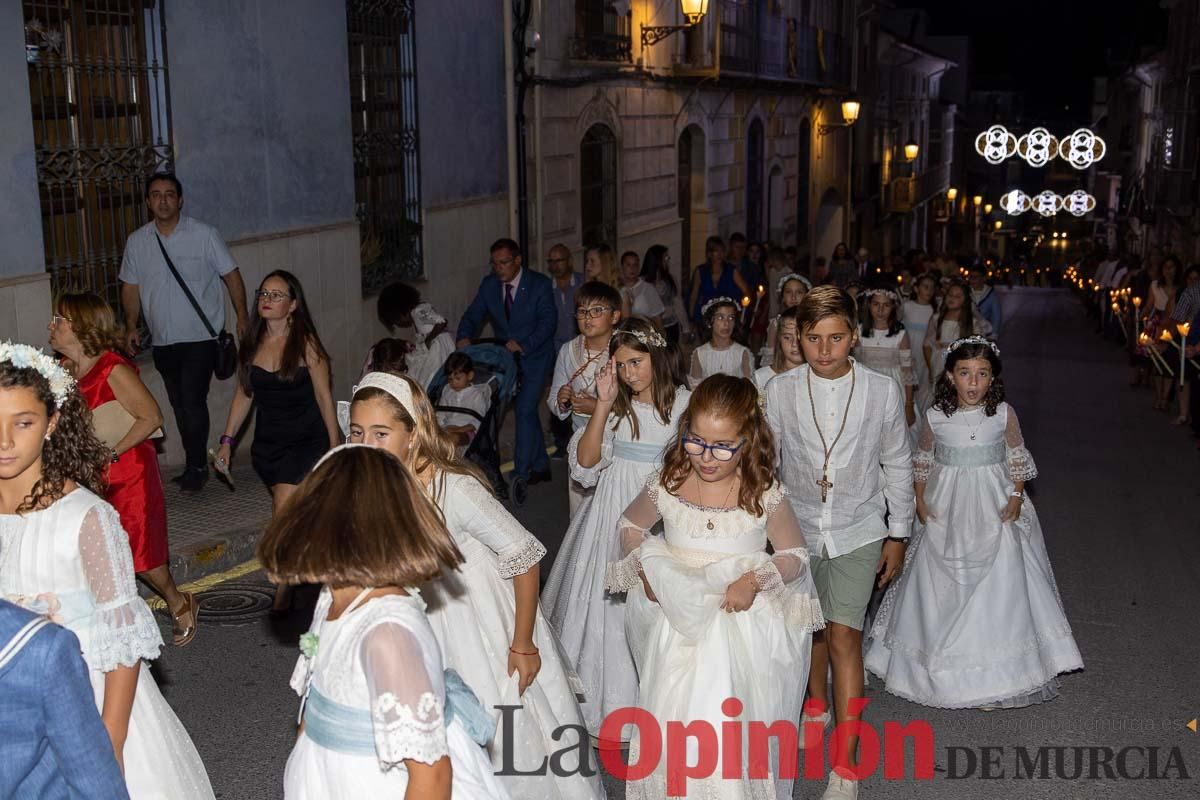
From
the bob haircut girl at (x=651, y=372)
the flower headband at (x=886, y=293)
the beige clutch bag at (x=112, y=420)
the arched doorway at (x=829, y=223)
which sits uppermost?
the bob haircut girl at (x=651, y=372)

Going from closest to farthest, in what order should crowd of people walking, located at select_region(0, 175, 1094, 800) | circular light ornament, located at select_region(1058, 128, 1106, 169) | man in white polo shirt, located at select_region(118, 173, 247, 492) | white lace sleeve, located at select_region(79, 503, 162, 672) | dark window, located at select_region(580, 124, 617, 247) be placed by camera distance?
crowd of people walking, located at select_region(0, 175, 1094, 800), white lace sleeve, located at select_region(79, 503, 162, 672), man in white polo shirt, located at select_region(118, 173, 247, 492), dark window, located at select_region(580, 124, 617, 247), circular light ornament, located at select_region(1058, 128, 1106, 169)

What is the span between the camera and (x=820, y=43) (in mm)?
33938

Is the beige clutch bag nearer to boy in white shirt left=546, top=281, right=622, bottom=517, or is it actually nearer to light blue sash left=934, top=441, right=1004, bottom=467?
boy in white shirt left=546, top=281, right=622, bottom=517

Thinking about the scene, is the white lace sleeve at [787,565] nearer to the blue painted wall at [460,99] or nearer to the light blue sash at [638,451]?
the light blue sash at [638,451]

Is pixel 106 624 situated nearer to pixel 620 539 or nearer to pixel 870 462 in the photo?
pixel 620 539

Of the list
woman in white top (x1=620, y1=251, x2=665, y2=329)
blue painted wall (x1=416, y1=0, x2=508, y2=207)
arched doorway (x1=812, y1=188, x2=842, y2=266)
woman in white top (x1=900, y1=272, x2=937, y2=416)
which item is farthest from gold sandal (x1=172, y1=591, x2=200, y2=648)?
arched doorway (x1=812, y1=188, x2=842, y2=266)

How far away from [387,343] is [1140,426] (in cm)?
913

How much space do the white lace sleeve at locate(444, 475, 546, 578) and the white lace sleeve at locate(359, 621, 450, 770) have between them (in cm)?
154

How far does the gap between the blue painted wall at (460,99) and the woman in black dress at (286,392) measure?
23.4 ft

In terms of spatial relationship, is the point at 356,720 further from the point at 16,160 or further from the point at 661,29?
the point at 661,29

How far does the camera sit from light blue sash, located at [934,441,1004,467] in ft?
22.5

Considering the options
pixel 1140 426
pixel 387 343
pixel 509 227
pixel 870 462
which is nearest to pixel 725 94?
pixel 509 227

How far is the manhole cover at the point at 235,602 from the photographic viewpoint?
25.0 ft

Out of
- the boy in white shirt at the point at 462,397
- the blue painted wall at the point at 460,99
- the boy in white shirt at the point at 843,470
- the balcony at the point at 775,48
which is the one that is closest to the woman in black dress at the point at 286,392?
the boy in white shirt at the point at 462,397
